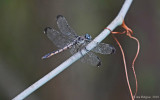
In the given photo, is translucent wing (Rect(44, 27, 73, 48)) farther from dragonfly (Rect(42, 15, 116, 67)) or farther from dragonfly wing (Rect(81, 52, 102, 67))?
dragonfly wing (Rect(81, 52, 102, 67))

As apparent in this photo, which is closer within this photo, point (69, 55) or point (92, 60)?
point (92, 60)

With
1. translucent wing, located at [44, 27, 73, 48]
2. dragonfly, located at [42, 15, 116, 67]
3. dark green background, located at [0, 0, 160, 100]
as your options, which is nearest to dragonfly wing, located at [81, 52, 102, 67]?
dragonfly, located at [42, 15, 116, 67]

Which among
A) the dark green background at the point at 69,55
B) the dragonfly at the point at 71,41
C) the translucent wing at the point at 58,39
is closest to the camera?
the dragonfly at the point at 71,41

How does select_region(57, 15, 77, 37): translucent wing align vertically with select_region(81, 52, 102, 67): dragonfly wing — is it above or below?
above

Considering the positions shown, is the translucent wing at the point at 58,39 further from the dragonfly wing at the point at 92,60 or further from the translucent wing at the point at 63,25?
the dragonfly wing at the point at 92,60

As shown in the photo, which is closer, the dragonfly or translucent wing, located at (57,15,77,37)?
the dragonfly

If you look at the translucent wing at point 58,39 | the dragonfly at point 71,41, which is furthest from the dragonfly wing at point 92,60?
the translucent wing at point 58,39

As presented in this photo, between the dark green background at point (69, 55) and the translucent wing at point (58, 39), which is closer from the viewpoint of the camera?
the translucent wing at point (58, 39)

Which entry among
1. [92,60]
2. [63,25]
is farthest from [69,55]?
[92,60]

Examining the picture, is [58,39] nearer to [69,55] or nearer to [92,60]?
[92,60]
